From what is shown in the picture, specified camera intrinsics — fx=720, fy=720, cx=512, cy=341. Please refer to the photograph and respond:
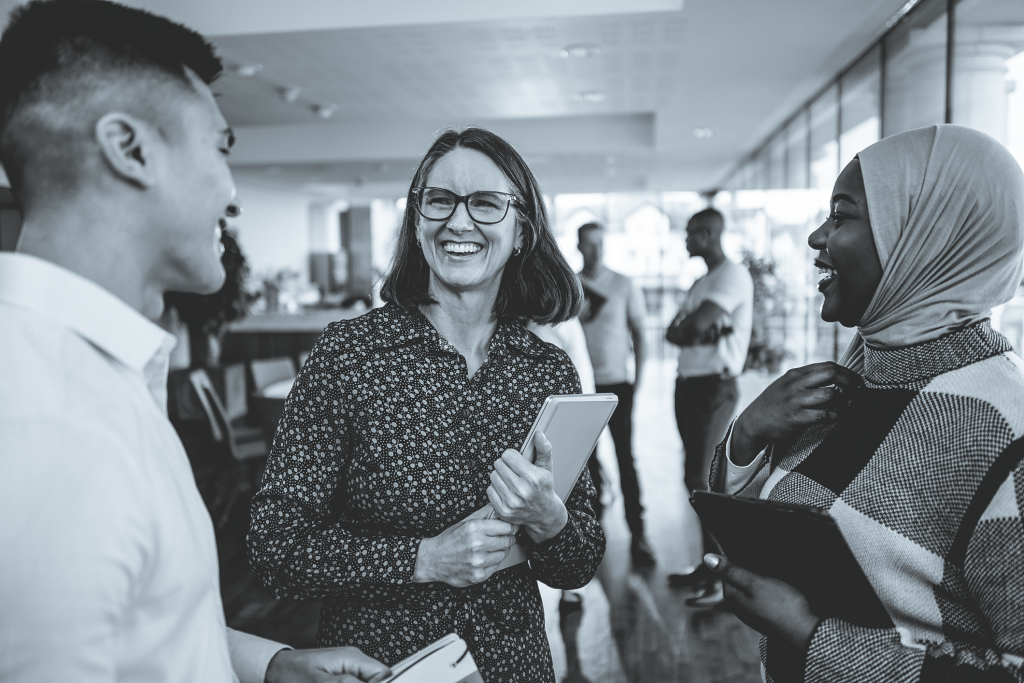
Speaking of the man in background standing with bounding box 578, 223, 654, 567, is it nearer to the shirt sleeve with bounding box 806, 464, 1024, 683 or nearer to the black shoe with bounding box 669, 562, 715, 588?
the black shoe with bounding box 669, 562, 715, 588

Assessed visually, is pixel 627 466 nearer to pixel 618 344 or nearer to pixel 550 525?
pixel 618 344

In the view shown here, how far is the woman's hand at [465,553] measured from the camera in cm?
104

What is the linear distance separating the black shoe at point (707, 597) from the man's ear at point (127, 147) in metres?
3.36

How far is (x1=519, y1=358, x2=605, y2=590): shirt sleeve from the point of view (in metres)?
1.17

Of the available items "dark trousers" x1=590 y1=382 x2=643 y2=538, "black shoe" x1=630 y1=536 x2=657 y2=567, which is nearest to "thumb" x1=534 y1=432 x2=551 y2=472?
"dark trousers" x1=590 y1=382 x2=643 y2=538

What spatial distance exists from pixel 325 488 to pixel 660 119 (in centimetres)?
679

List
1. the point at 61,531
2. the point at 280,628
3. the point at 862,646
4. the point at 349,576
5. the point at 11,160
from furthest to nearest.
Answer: the point at 280,628 → the point at 349,576 → the point at 862,646 → the point at 11,160 → the point at 61,531

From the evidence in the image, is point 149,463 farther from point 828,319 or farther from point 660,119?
point 660,119

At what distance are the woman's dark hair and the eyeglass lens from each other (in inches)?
1.8

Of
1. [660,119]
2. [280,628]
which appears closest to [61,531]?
[280,628]

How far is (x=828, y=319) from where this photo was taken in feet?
3.61

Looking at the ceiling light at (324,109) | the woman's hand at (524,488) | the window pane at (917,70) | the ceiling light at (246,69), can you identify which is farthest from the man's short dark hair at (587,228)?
the woman's hand at (524,488)

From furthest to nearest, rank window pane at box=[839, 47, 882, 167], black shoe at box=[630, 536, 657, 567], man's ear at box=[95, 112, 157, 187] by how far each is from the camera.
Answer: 1. window pane at box=[839, 47, 882, 167]
2. black shoe at box=[630, 536, 657, 567]
3. man's ear at box=[95, 112, 157, 187]

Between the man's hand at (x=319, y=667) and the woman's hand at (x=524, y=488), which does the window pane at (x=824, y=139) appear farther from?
the man's hand at (x=319, y=667)
